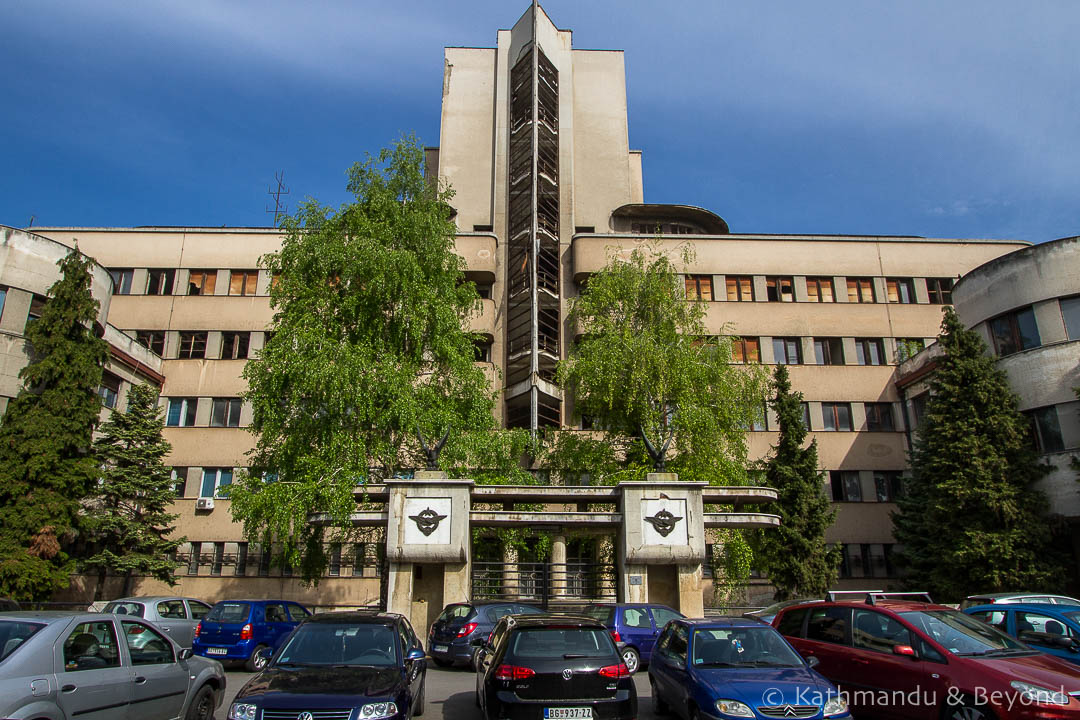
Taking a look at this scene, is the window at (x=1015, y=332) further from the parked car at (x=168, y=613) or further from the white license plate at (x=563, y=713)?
the parked car at (x=168, y=613)

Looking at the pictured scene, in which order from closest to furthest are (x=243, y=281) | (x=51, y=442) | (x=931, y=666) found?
(x=931, y=666), (x=51, y=442), (x=243, y=281)

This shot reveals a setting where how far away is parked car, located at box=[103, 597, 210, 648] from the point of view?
44.7 feet

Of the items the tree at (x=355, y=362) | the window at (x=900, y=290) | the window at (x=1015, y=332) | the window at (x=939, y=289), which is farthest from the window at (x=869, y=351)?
the tree at (x=355, y=362)

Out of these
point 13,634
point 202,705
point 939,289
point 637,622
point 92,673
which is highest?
point 939,289

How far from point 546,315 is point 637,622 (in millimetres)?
22564

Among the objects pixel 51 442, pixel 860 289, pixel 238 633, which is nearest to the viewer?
pixel 238 633

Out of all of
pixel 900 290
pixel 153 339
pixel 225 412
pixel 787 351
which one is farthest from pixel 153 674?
pixel 900 290

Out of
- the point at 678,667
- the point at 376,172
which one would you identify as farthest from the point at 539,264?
the point at 678,667

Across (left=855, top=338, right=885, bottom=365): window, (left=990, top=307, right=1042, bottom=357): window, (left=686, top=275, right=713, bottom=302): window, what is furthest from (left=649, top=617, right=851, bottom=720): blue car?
(left=855, top=338, right=885, bottom=365): window

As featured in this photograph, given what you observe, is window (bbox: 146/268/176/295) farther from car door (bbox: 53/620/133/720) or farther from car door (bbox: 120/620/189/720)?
car door (bbox: 53/620/133/720)

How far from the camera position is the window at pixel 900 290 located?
114 ft

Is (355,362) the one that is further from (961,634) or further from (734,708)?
(961,634)

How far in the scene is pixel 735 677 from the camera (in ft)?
24.7

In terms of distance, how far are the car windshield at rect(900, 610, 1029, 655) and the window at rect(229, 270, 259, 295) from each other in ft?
109
